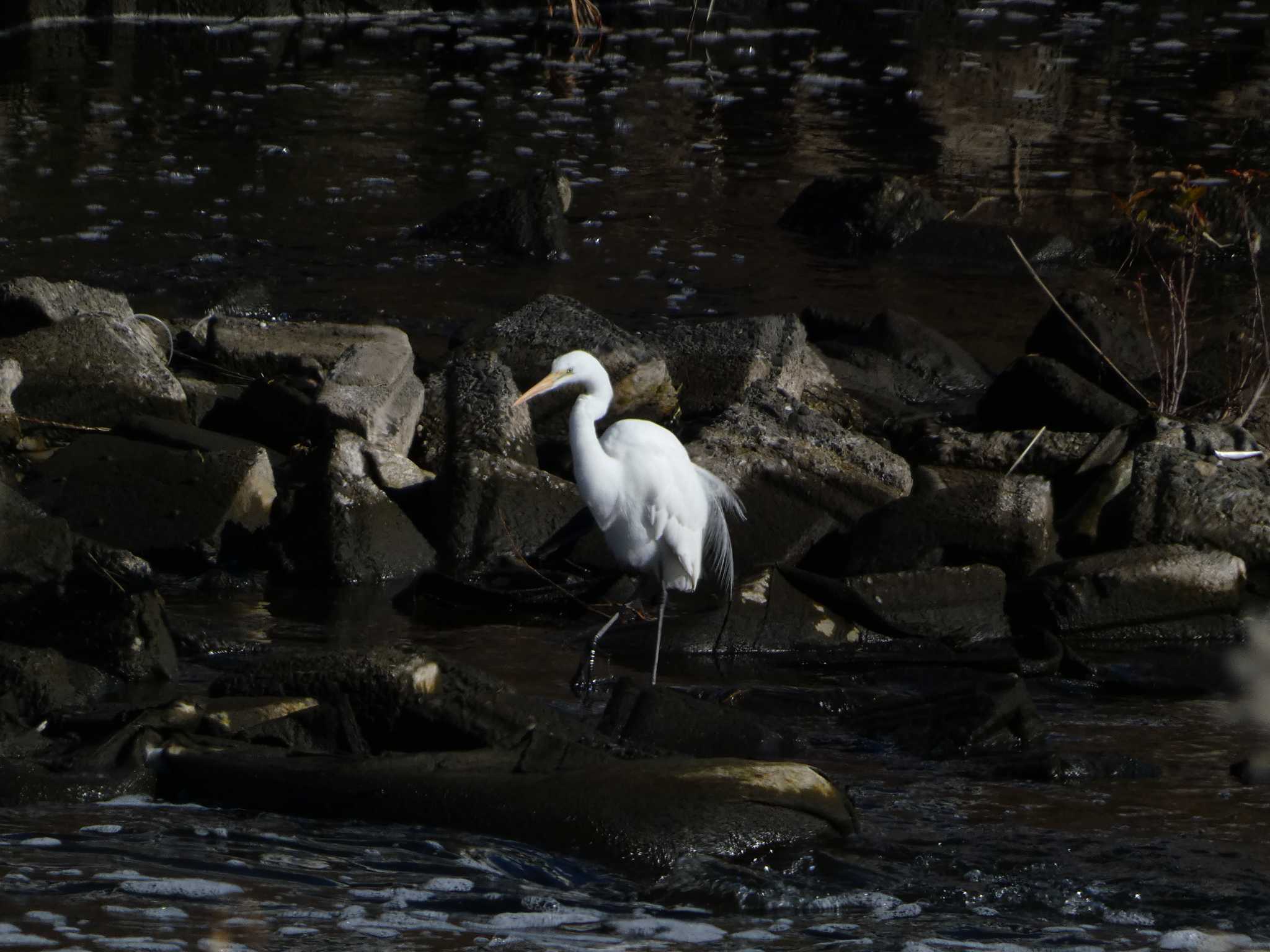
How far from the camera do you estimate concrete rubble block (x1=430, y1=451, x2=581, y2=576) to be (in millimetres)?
5805

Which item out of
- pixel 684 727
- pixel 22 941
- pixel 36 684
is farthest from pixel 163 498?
pixel 22 941

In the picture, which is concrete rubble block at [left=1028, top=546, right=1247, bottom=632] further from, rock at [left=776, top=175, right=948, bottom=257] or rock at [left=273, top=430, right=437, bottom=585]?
rock at [left=776, top=175, right=948, bottom=257]

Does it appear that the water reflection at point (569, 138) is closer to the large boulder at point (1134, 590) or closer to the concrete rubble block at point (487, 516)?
the concrete rubble block at point (487, 516)

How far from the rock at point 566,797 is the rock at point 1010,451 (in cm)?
291

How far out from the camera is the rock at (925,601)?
5.33 m

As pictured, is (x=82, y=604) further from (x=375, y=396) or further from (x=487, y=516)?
(x=375, y=396)

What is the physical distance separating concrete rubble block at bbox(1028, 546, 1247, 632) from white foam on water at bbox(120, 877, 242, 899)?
10.4ft

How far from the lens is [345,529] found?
18.7 feet

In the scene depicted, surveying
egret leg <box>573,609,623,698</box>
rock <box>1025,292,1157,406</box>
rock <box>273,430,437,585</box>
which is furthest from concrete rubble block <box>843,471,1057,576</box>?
rock <box>1025,292,1157,406</box>

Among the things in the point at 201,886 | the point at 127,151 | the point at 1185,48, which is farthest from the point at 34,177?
the point at 1185,48

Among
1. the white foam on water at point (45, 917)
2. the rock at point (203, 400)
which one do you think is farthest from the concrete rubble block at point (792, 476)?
the white foam on water at point (45, 917)

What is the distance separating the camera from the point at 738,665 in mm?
5199

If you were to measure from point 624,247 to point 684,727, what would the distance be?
6.77m

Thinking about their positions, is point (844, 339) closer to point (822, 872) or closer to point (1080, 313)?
point (1080, 313)
